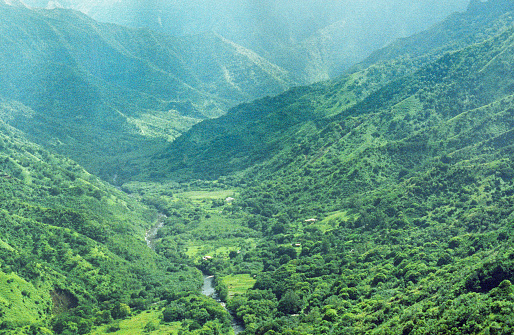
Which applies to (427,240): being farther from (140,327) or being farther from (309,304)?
(140,327)

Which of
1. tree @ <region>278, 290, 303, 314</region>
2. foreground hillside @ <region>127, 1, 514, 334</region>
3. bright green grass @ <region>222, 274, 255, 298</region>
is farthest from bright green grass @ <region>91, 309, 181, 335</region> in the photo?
tree @ <region>278, 290, 303, 314</region>

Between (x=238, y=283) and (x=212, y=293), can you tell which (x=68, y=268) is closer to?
(x=212, y=293)

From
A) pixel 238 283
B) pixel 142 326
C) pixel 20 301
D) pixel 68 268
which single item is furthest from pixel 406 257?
pixel 20 301

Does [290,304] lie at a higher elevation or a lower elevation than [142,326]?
lower

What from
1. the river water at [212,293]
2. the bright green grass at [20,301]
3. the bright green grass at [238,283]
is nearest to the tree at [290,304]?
the river water at [212,293]

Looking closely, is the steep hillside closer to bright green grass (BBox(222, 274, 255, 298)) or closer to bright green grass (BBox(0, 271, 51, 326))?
bright green grass (BBox(0, 271, 51, 326))

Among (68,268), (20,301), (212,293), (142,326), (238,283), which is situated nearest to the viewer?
(20,301)
